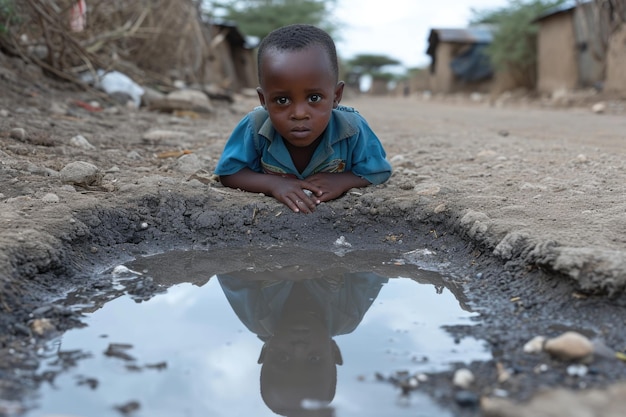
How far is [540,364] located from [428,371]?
24 cm

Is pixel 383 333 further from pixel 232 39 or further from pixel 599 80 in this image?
pixel 232 39

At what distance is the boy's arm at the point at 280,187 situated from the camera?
2547mm

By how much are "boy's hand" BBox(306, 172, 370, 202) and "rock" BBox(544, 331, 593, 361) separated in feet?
4.51

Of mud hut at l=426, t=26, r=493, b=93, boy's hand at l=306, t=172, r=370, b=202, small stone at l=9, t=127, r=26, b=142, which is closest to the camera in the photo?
boy's hand at l=306, t=172, r=370, b=202

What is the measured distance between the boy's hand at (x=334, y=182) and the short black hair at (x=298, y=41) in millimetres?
448

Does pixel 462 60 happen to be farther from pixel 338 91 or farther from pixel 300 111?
pixel 300 111

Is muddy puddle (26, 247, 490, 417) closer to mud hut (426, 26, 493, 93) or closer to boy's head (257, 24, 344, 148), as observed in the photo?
boy's head (257, 24, 344, 148)

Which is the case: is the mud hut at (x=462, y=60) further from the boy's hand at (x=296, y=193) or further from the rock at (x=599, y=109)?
the boy's hand at (x=296, y=193)

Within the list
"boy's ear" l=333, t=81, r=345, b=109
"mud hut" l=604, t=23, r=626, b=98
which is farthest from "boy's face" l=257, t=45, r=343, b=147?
"mud hut" l=604, t=23, r=626, b=98

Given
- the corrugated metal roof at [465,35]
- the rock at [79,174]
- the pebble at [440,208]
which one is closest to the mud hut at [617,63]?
the pebble at [440,208]

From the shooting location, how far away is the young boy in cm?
245

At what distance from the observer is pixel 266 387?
134 cm

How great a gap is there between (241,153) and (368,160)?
22.6 inches

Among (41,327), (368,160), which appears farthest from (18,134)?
(41,327)
